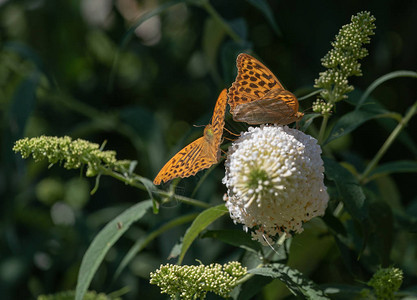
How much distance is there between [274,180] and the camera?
3.32 feet

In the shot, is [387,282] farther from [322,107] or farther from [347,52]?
[347,52]

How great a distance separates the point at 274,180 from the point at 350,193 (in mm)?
270

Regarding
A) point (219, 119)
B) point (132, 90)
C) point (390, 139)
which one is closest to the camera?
point (219, 119)

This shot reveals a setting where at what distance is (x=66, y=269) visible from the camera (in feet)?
8.14

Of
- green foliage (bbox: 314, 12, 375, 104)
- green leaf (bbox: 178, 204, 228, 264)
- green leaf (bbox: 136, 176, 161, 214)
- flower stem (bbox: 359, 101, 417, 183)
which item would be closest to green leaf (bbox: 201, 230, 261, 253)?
green leaf (bbox: 178, 204, 228, 264)

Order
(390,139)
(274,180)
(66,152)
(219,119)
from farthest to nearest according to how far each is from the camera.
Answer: (390,139)
(66,152)
(219,119)
(274,180)

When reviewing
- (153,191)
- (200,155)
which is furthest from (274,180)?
(153,191)

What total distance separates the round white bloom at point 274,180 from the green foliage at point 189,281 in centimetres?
13

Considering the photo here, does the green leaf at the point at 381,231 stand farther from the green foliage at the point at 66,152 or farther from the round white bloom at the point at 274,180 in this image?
the green foliage at the point at 66,152

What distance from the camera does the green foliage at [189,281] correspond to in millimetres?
1046

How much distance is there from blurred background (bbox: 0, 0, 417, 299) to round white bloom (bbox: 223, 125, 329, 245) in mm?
524

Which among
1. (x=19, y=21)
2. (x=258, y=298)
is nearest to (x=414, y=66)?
(x=258, y=298)

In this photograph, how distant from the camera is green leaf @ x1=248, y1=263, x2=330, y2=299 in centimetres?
114

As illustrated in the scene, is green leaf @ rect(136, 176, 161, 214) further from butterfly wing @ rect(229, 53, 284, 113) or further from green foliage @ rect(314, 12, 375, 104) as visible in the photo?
green foliage @ rect(314, 12, 375, 104)
